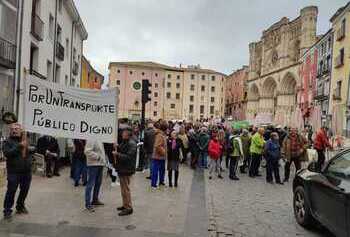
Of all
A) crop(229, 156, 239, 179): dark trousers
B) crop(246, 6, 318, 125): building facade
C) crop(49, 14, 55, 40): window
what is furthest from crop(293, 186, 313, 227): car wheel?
crop(246, 6, 318, 125): building facade

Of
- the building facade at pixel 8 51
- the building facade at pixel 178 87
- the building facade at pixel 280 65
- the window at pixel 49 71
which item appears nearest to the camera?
the building facade at pixel 8 51

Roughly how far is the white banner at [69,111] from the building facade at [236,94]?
224ft

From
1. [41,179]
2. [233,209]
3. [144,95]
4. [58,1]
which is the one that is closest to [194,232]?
[233,209]

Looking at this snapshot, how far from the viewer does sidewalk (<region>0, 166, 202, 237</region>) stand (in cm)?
602

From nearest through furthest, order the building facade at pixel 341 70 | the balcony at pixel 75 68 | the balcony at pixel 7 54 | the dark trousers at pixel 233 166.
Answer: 1. the dark trousers at pixel 233 166
2. the balcony at pixel 7 54
3. the building facade at pixel 341 70
4. the balcony at pixel 75 68

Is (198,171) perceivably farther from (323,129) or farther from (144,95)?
(323,129)

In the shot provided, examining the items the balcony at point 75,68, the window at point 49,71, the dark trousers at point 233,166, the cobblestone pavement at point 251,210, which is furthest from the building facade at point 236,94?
the cobblestone pavement at point 251,210

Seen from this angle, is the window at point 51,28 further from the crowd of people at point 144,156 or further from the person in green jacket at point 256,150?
the person in green jacket at point 256,150

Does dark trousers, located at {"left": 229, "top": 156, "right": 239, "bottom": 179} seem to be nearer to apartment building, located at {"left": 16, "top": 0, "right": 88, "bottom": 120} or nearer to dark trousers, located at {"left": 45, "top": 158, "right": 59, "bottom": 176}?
dark trousers, located at {"left": 45, "top": 158, "right": 59, "bottom": 176}

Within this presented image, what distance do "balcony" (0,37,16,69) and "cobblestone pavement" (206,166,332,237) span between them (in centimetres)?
855

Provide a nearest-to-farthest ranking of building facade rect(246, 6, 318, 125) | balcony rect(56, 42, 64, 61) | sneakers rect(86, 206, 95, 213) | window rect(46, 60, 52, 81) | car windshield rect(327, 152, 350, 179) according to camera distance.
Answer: car windshield rect(327, 152, 350, 179) → sneakers rect(86, 206, 95, 213) → window rect(46, 60, 52, 81) → balcony rect(56, 42, 64, 61) → building facade rect(246, 6, 318, 125)

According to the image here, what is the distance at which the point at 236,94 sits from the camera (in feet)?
283

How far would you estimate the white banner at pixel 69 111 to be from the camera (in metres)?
6.80

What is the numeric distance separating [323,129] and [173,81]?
83.9 metres
